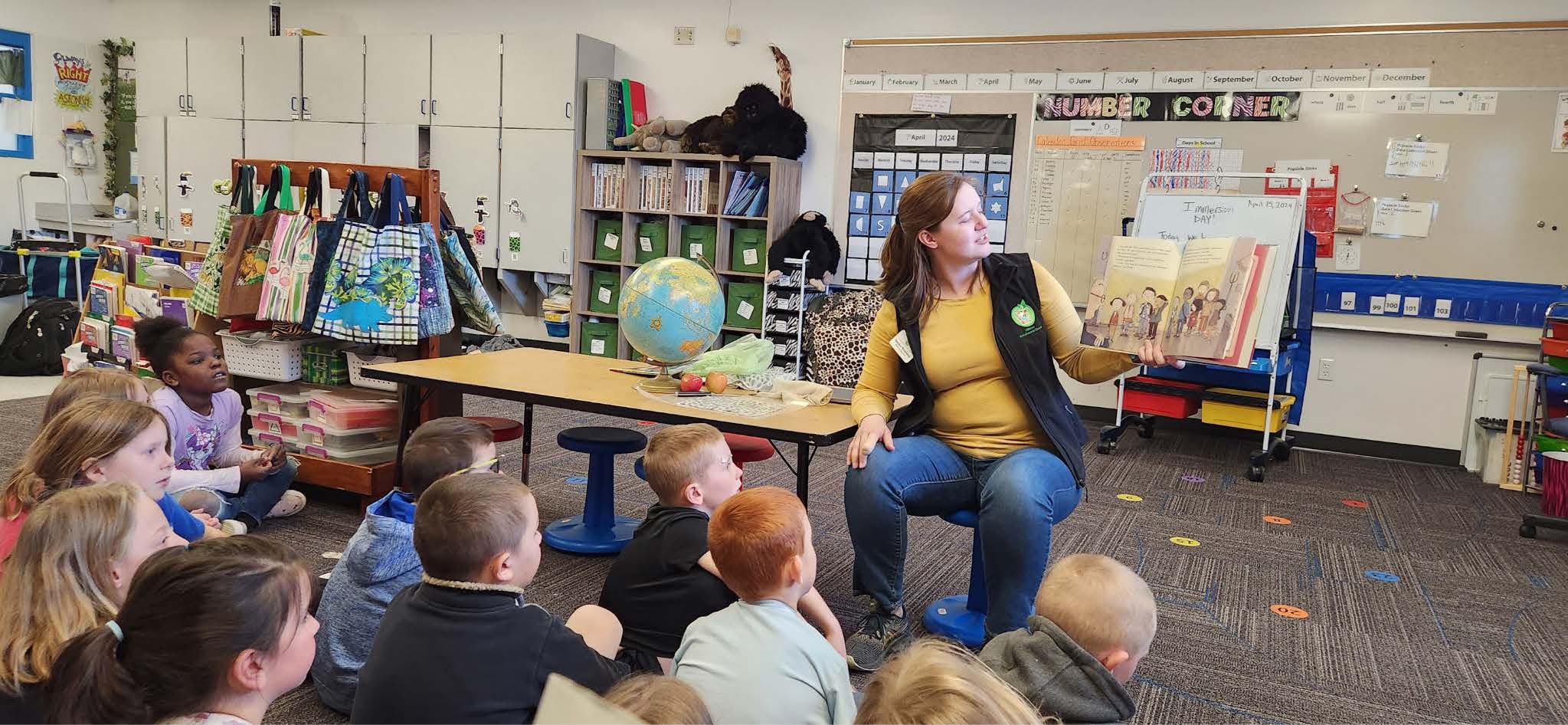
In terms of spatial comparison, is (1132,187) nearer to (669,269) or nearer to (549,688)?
(669,269)

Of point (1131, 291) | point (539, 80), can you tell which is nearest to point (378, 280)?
point (1131, 291)

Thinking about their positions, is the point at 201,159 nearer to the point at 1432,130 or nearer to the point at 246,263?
the point at 246,263

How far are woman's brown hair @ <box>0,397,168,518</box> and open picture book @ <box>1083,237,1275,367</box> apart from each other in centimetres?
208

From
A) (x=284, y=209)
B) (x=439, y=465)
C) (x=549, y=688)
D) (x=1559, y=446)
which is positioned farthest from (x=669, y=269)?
(x=1559, y=446)

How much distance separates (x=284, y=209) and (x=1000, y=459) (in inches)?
113

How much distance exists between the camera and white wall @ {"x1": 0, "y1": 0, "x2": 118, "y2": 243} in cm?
853

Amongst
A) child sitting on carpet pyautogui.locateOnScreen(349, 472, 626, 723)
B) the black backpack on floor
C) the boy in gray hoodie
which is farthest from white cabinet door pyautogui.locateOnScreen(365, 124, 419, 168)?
the boy in gray hoodie

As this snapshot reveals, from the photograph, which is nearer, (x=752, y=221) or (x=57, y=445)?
(x=57, y=445)

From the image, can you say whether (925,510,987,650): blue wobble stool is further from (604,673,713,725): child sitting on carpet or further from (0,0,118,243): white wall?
(0,0,118,243): white wall

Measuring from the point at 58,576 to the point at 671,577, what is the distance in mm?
988

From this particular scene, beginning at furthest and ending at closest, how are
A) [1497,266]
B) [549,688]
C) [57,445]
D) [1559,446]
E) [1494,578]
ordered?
[1497,266] → [1559,446] → [1494,578] → [57,445] → [549,688]

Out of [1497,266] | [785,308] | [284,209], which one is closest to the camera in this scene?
[284,209]

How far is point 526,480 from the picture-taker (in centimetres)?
418

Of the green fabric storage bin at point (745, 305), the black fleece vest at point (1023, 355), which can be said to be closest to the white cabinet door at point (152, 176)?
the green fabric storage bin at point (745, 305)
